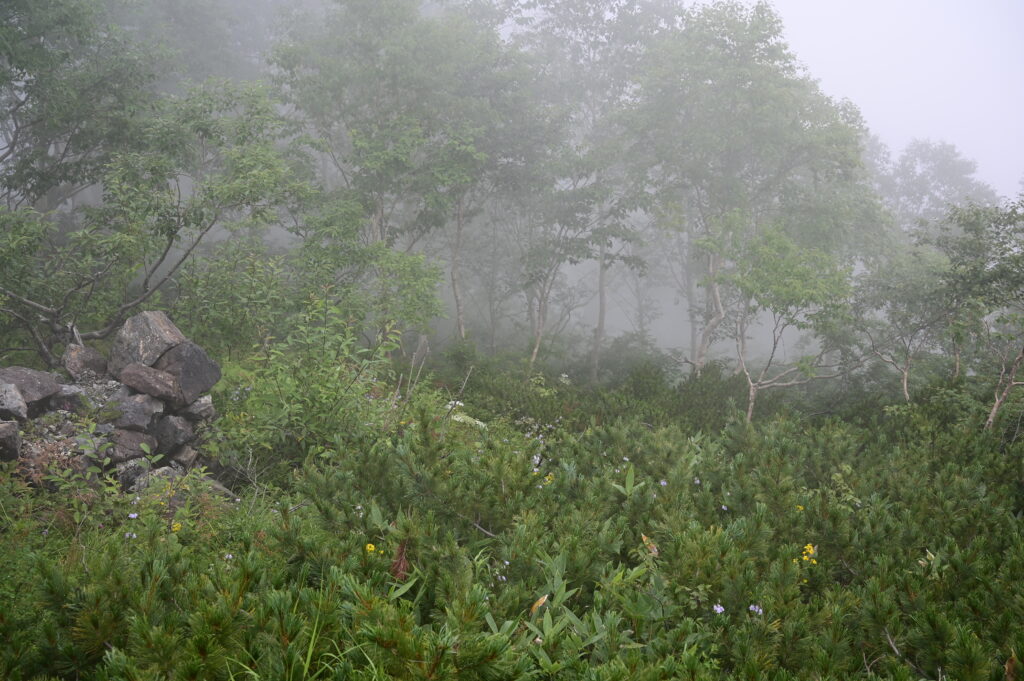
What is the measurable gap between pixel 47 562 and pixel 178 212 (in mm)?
8666

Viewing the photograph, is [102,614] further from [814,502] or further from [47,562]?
[814,502]

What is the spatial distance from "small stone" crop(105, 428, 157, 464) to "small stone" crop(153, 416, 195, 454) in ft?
0.56

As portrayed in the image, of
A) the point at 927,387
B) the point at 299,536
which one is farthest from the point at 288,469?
the point at 927,387

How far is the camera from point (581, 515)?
3566 millimetres

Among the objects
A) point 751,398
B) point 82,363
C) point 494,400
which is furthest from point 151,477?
point 751,398

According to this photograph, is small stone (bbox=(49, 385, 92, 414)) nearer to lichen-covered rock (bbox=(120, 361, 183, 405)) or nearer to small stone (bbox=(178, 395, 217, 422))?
lichen-covered rock (bbox=(120, 361, 183, 405))

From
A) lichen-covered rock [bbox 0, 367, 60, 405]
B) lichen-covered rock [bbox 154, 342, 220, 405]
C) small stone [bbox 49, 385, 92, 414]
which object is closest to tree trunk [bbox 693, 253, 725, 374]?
lichen-covered rock [bbox 154, 342, 220, 405]

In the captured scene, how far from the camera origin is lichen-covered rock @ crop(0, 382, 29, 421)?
606 centimetres

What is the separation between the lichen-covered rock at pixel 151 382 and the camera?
7172mm

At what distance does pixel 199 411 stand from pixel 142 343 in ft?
4.43

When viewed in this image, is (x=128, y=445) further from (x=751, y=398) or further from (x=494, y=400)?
(x=751, y=398)

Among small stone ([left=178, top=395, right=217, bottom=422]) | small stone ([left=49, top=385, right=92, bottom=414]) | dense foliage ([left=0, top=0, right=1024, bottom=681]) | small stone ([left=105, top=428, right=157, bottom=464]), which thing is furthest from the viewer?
small stone ([left=178, top=395, right=217, bottom=422])

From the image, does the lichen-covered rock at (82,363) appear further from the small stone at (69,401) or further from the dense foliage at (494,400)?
the dense foliage at (494,400)

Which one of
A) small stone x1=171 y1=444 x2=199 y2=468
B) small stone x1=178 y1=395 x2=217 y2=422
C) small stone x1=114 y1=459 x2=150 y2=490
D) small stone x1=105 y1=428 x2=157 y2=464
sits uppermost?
small stone x1=178 y1=395 x2=217 y2=422
